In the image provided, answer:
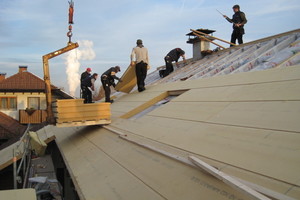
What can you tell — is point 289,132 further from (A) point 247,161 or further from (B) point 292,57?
(B) point 292,57

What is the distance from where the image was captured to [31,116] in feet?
76.5

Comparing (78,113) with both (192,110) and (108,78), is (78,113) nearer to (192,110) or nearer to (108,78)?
(192,110)

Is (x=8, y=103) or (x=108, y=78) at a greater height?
(x=108, y=78)

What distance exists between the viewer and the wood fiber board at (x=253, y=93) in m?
2.88

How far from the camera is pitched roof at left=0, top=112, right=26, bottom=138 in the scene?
20062 mm

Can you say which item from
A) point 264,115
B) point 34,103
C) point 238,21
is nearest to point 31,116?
point 34,103

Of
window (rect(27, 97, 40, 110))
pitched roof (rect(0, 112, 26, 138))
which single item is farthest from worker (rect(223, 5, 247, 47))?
window (rect(27, 97, 40, 110))

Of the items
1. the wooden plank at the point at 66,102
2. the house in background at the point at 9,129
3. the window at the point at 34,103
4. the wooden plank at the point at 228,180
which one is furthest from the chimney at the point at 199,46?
the window at the point at 34,103

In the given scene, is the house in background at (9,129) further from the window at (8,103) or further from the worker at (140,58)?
the worker at (140,58)

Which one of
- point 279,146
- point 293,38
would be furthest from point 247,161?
point 293,38

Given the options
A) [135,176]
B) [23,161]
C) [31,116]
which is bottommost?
[31,116]

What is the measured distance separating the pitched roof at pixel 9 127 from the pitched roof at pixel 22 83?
2501 millimetres

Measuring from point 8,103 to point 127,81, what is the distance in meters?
19.8

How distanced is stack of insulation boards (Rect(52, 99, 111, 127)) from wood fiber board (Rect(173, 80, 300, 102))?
5.94 feet
